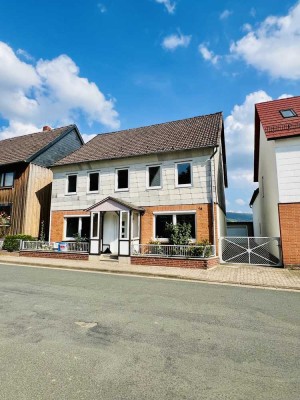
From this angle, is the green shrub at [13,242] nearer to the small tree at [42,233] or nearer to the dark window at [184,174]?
the small tree at [42,233]

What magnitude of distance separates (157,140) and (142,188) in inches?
154

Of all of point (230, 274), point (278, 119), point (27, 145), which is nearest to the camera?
point (230, 274)

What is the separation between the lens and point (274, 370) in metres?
3.58

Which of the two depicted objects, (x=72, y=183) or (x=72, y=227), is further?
(x=72, y=183)

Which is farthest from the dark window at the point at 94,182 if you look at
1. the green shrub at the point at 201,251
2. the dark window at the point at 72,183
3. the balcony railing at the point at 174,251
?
the green shrub at the point at 201,251

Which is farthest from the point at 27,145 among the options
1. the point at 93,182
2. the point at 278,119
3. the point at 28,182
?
the point at 278,119

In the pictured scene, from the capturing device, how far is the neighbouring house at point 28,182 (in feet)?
67.6

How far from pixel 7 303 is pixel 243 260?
1115 centimetres

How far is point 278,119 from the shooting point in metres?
15.4

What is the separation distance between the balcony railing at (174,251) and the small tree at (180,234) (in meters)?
1.16

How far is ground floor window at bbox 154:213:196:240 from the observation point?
15.8m

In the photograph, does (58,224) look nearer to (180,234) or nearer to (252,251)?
(180,234)

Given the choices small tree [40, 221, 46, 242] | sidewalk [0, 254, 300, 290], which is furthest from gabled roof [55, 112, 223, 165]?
sidewalk [0, 254, 300, 290]

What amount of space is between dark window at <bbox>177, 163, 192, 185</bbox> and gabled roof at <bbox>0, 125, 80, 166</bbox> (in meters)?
12.2
